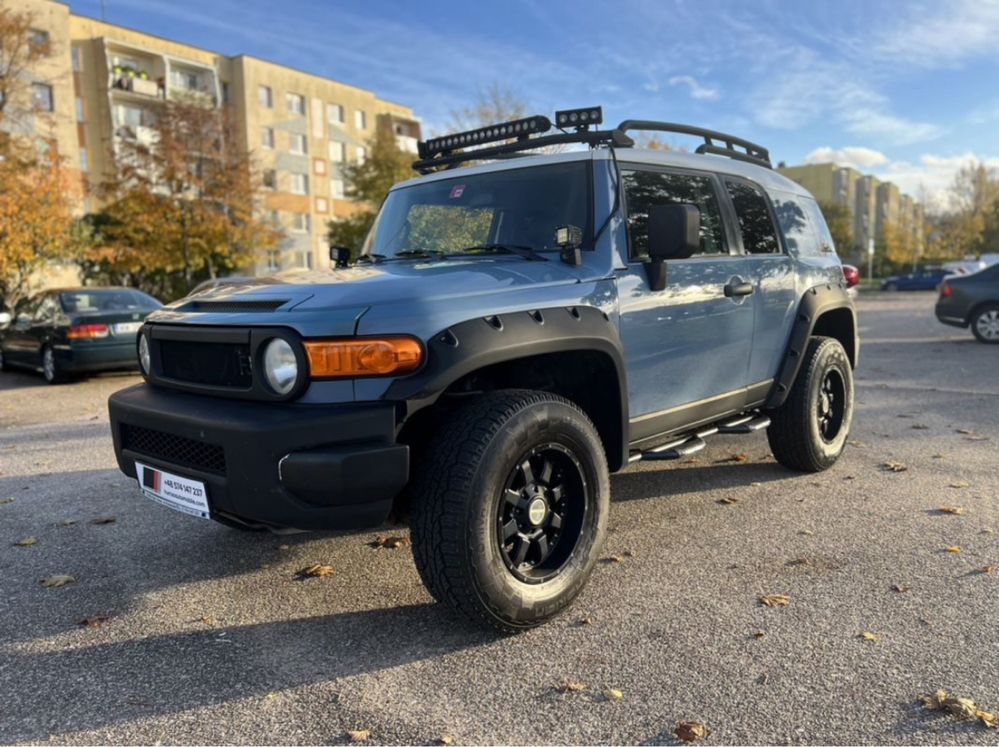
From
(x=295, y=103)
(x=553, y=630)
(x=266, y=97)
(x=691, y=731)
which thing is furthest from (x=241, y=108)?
(x=691, y=731)

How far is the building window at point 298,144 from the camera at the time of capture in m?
46.1

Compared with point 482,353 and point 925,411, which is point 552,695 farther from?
point 925,411

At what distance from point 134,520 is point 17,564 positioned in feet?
2.37

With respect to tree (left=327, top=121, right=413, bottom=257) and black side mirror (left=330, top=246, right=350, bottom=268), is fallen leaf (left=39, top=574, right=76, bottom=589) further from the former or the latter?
tree (left=327, top=121, right=413, bottom=257)

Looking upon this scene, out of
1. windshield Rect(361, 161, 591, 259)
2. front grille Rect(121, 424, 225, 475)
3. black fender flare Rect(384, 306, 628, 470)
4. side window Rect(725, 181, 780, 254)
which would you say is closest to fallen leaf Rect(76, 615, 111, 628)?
front grille Rect(121, 424, 225, 475)

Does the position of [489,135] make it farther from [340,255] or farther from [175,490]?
[175,490]

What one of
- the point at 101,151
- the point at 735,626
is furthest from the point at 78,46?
the point at 735,626

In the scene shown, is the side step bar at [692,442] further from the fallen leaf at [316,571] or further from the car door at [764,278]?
the fallen leaf at [316,571]

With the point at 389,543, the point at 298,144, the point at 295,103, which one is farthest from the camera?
the point at 298,144

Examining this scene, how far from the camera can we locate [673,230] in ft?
A: 11.1

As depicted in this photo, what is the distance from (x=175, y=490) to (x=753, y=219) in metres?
3.56

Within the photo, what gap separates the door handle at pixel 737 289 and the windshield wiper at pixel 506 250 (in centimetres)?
123

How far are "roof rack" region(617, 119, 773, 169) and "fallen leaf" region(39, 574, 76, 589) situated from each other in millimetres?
3502

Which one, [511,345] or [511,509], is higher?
[511,345]
